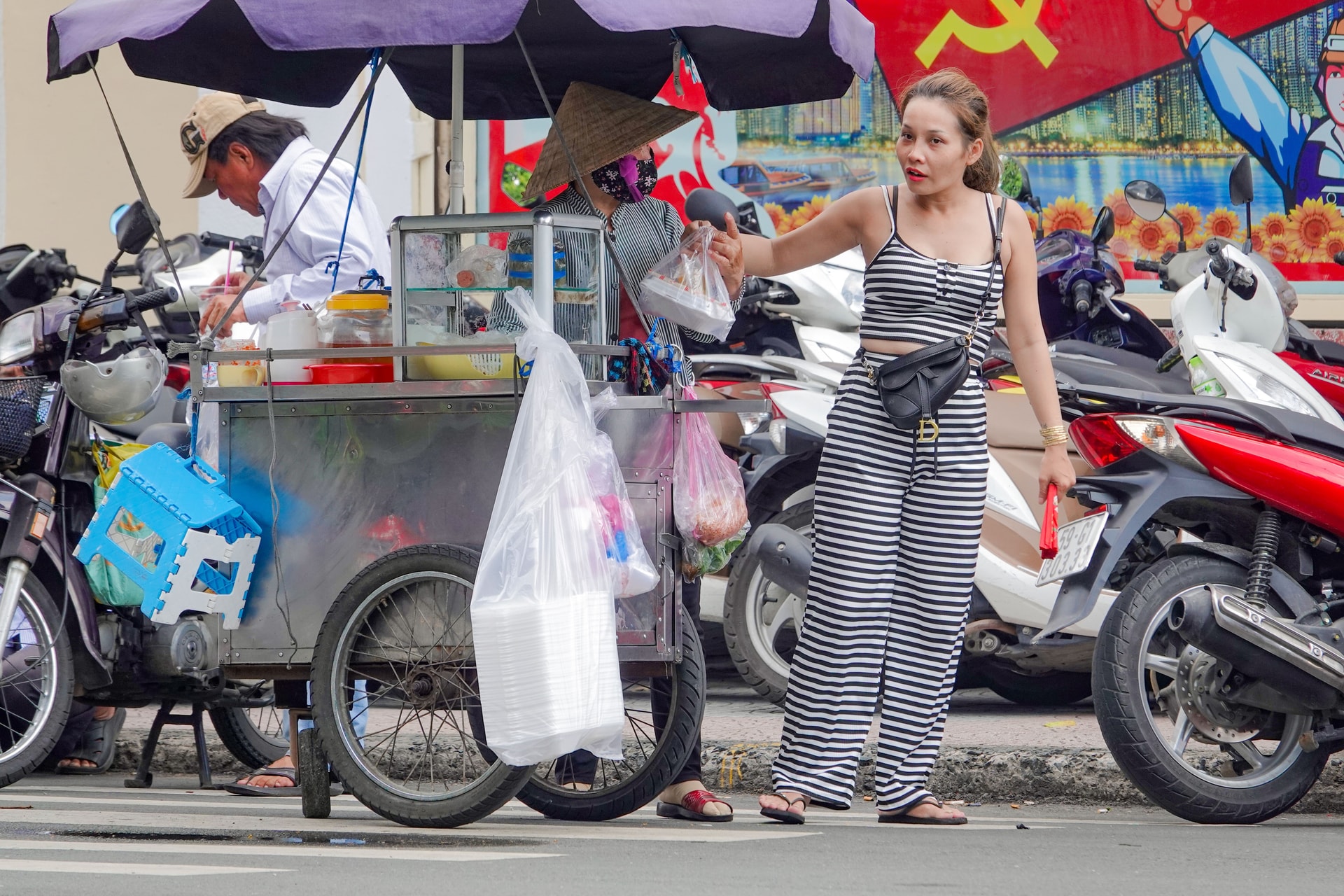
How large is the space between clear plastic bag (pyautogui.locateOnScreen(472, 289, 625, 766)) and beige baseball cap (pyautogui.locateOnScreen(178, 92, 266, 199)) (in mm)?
1682

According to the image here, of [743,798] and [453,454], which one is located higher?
[453,454]

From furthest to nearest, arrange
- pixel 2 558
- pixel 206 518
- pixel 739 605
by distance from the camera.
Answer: pixel 739 605, pixel 2 558, pixel 206 518

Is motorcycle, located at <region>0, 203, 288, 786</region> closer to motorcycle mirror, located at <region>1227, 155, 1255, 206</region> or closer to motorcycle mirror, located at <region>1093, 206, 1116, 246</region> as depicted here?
motorcycle mirror, located at <region>1227, 155, 1255, 206</region>

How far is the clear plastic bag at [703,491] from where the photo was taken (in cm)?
432

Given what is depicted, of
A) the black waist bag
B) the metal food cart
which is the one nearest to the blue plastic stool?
the metal food cart

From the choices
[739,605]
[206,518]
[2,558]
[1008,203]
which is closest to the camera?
[206,518]

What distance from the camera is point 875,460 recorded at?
439cm

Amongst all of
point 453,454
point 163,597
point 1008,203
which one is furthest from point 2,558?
point 1008,203

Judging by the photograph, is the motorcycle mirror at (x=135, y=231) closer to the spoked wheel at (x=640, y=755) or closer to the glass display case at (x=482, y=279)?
the glass display case at (x=482, y=279)

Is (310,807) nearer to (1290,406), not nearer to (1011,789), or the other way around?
(1011,789)

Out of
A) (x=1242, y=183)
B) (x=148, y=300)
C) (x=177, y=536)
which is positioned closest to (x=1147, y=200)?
(x=1242, y=183)

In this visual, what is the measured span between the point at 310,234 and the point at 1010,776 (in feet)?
8.45

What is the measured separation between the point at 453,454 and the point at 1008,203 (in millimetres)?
1503

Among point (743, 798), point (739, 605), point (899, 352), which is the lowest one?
point (743, 798)
